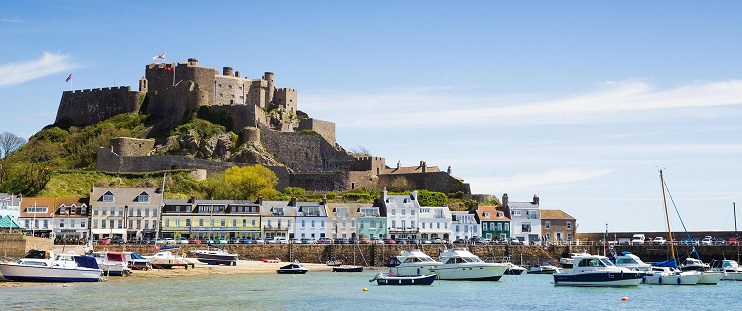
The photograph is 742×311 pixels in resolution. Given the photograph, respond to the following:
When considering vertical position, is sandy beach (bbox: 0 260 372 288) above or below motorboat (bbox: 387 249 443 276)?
below

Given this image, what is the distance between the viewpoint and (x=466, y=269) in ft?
171

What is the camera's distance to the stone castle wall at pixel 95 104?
10356cm

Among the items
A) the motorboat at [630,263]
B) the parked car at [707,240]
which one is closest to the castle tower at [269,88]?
the parked car at [707,240]

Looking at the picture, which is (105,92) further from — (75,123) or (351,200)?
(351,200)

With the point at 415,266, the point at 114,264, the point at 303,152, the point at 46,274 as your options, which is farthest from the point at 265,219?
the point at 46,274

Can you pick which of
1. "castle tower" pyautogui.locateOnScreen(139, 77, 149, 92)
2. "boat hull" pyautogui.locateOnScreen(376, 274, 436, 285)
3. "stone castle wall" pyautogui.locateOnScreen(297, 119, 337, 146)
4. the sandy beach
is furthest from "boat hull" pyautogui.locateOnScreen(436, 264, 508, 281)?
"castle tower" pyautogui.locateOnScreen(139, 77, 149, 92)

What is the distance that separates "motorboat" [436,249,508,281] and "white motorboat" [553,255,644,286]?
4.69 m

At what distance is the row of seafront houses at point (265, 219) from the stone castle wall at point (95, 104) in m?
28.8

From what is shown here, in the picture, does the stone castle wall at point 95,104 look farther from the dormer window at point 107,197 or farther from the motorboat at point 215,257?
the motorboat at point 215,257

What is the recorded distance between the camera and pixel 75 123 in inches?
4161

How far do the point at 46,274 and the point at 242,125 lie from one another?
2029 inches

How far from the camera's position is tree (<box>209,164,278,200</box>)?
8275 centimetres

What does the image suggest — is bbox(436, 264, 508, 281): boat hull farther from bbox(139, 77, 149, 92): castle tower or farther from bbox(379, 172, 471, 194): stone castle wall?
bbox(139, 77, 149, 92): castle tower

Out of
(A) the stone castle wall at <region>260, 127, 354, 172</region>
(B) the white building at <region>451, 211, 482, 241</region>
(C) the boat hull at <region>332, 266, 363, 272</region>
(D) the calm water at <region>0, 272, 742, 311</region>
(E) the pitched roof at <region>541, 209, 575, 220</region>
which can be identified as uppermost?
(A) the stone castle wall at <region>260, 127, 354, 172</region>
